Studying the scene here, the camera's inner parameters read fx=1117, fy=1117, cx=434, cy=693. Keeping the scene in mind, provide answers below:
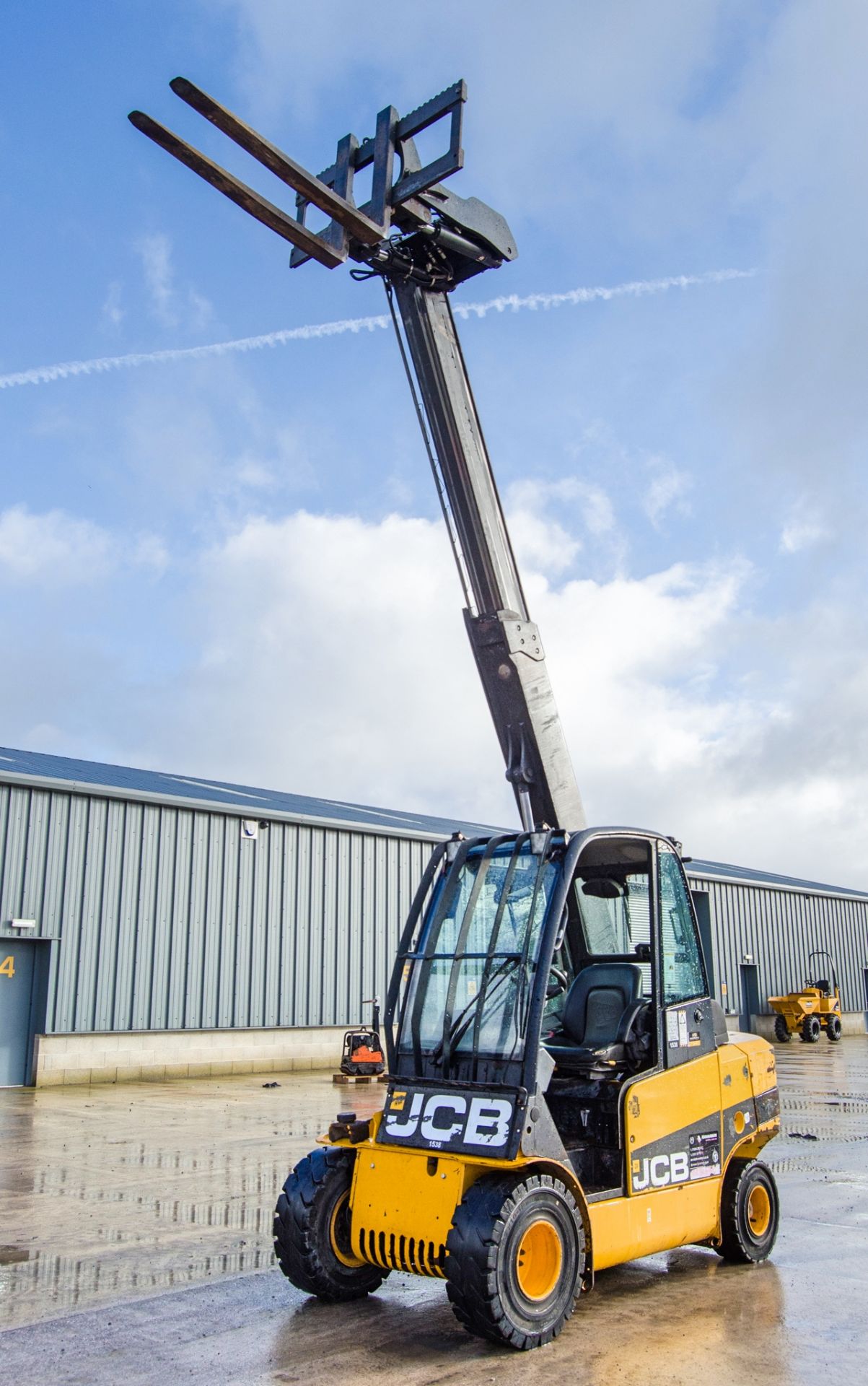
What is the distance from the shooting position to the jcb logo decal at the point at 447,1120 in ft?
18.0

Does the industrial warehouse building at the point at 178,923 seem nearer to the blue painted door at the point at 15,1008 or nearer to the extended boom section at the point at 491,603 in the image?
the blue painted door at the point at 15,1008

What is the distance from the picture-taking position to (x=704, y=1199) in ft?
21.8

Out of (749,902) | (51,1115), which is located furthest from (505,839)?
(749,902)

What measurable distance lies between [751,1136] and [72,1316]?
13.7 feet

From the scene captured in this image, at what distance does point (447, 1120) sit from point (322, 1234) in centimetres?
106

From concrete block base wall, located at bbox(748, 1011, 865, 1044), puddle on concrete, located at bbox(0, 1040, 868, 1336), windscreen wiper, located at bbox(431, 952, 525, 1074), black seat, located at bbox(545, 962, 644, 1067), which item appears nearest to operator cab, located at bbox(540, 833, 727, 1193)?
black seat, located at bbox(545, 962, 644, 1067)

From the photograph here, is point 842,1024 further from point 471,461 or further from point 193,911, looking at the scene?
point 471,461

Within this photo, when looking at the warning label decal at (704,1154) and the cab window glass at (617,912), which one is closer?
the warning label decal at (704,1154)

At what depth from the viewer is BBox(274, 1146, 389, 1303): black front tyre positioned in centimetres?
601

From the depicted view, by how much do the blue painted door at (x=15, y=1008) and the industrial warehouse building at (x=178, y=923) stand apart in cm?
2

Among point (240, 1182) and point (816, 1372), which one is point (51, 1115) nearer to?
point (240, 1182)

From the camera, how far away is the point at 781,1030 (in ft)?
109

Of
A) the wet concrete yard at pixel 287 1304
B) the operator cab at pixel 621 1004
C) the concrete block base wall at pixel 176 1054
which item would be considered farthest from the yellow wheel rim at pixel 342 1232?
the concrete block base wall at pixel 176 1054

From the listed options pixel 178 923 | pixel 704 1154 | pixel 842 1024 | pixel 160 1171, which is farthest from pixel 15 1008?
pixel 842 1024
